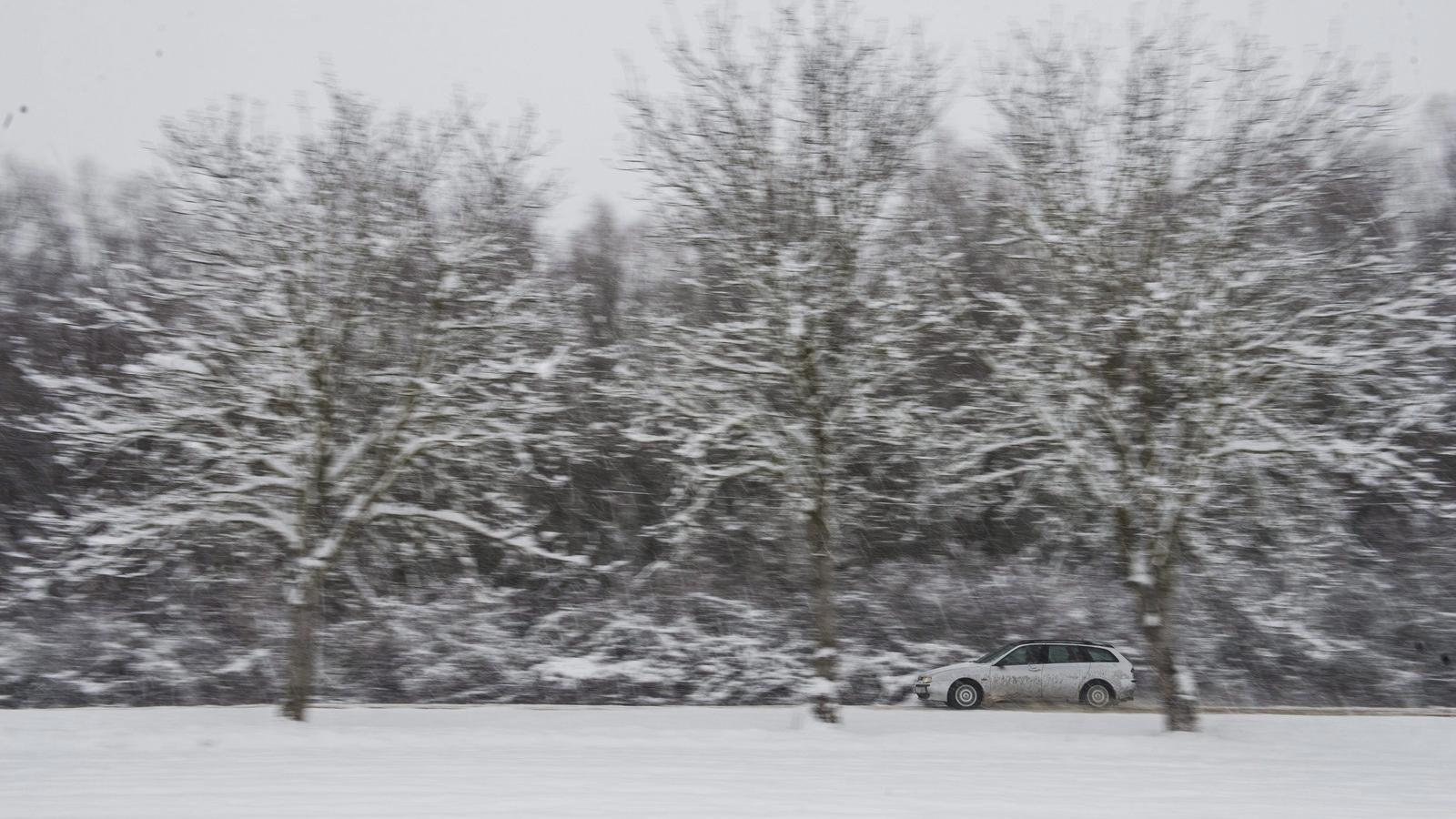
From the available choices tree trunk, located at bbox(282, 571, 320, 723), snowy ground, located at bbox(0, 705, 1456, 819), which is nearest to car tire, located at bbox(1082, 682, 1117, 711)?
snowy ground, located at bbox(0, 705, 1456, 819)

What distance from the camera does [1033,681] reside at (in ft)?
62.8

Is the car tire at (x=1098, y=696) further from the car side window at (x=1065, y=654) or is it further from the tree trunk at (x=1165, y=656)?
the tree trunk at (x=1165, y=656)

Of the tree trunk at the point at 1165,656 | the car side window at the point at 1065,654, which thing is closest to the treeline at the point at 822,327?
the tree trunk at the point at 1165,656

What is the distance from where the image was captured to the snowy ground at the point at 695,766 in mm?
7965

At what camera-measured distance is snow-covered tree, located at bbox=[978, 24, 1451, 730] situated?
525 inches

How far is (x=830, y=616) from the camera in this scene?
14375 mm

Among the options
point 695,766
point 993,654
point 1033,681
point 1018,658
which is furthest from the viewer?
point 993,654

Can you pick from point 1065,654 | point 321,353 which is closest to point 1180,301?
point 1065,654

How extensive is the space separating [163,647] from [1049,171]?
64.6 feet

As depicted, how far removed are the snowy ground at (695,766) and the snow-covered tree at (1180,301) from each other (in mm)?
2889

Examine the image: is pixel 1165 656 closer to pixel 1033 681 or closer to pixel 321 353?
pixel 1033 681

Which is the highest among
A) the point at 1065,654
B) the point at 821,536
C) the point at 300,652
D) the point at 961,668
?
the point at 821,536

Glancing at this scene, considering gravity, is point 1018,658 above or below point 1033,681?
above

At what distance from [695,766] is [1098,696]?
11691mm
